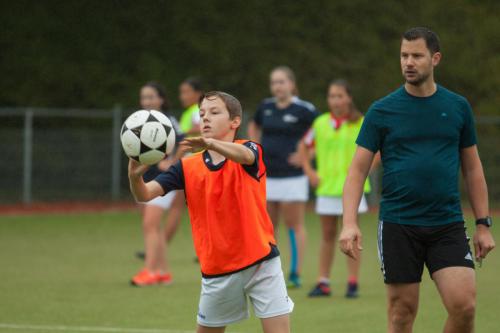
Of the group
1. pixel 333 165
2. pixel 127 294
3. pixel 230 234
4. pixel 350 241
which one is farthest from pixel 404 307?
pixel 127 294

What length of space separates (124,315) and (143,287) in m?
1.86

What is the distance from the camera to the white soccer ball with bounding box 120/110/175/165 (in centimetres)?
581

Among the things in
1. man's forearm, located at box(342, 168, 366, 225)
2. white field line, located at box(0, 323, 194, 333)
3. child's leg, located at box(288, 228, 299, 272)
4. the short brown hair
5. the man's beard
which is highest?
the man's beard

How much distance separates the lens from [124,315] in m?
9.23

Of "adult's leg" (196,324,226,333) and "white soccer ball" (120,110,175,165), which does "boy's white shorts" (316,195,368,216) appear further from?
"white soccer ball" (120,110,175,165)

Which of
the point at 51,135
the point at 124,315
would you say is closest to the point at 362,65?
the point at 51,135

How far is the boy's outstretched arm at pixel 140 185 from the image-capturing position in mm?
5902

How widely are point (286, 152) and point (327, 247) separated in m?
1.40

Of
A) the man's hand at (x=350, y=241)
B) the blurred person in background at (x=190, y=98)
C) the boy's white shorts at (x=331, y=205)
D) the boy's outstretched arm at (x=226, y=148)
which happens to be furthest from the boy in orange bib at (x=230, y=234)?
the blurred person in background at (x=190, y=98)

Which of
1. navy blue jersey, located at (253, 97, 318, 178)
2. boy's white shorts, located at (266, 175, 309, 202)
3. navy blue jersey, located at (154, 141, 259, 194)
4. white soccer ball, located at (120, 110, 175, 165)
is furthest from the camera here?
navy blue jersey, located at (253, 97, 318, 178)

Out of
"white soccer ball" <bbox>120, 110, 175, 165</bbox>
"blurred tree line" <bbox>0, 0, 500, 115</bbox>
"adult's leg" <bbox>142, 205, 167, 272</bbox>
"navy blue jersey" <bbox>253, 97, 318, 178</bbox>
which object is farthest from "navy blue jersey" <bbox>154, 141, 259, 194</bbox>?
"blurred tree line" <bbox>0, 0, 500, 115</bbox>

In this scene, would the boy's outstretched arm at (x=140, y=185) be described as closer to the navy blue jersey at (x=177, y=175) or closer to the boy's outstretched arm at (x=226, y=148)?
the navy blue jersey at (x=177, y=175)

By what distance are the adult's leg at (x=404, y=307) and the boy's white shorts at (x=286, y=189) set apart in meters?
5.18

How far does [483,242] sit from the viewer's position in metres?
6.36
